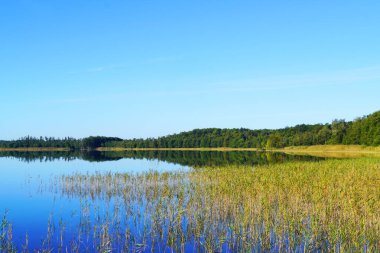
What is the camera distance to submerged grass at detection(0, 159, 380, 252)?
1227 centimetres

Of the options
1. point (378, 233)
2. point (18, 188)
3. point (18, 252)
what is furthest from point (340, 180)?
point (18, 188)

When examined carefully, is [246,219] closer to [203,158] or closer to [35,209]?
[35,209]

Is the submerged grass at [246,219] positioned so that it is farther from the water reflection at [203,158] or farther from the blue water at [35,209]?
the water reflection at [203,158]

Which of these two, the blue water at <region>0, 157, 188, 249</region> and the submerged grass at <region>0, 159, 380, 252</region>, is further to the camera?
the blue water at <region>0, 157, 188, 249</region>

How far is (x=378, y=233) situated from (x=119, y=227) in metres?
10.1

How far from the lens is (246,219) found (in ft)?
44.1

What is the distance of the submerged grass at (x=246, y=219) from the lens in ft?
40.3

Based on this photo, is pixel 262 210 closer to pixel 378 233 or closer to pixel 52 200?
pixel 378 233

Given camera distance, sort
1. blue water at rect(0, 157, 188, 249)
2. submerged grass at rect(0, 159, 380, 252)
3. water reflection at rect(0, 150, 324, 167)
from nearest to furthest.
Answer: submerged grass at rect(0, 159, 380, 252) < blue water at rect(0, 157, 188, 249) < water reflection at rect(0, 150, 324, 167)

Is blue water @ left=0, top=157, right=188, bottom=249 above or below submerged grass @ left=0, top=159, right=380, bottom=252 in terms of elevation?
below

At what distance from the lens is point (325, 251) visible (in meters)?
11.6

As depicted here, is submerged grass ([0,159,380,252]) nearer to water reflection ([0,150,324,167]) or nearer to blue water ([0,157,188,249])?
blue water ([0,157,188,249])

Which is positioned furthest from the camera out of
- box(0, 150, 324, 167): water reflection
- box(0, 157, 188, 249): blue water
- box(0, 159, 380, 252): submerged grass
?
box(0, 150, 324, 167): water reflection

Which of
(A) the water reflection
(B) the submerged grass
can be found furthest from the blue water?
(A) the water reflection
